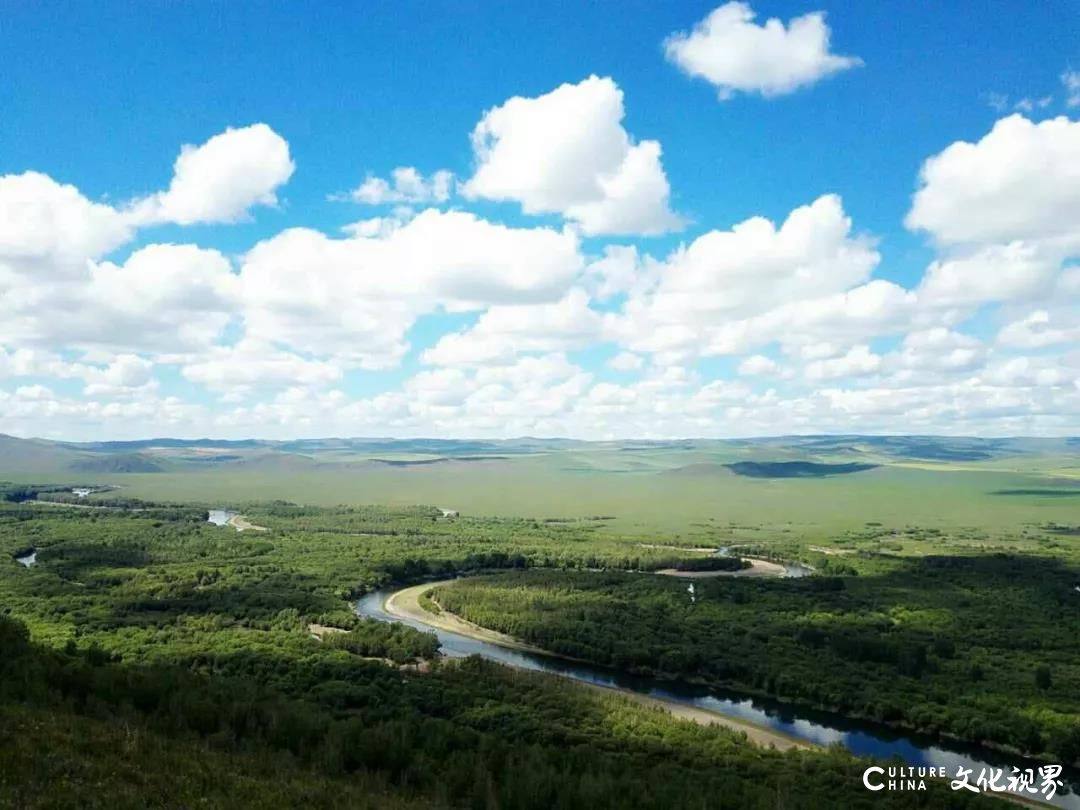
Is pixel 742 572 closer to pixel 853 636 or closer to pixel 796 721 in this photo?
pixel 853 636

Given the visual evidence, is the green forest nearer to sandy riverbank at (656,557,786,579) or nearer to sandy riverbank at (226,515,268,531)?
sandy riverbank at (656,557,786,579)

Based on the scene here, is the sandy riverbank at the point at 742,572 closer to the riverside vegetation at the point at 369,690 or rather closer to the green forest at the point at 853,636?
the riverside vegetation at the point at 369,690

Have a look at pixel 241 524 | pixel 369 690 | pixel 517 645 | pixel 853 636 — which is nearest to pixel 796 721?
pixel 853 636

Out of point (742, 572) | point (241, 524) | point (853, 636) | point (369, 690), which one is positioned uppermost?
point (369, 690)

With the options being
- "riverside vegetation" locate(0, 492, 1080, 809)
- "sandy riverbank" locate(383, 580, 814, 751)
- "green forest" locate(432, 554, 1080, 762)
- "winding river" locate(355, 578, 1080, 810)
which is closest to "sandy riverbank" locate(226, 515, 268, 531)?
"riverside vegetation" locate(0, 492, 1080, 809)

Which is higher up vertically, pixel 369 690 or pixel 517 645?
pixel 369 690

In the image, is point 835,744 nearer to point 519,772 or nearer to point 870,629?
point 519,772

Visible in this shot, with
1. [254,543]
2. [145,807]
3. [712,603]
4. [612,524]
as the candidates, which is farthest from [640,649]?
[612,524]
